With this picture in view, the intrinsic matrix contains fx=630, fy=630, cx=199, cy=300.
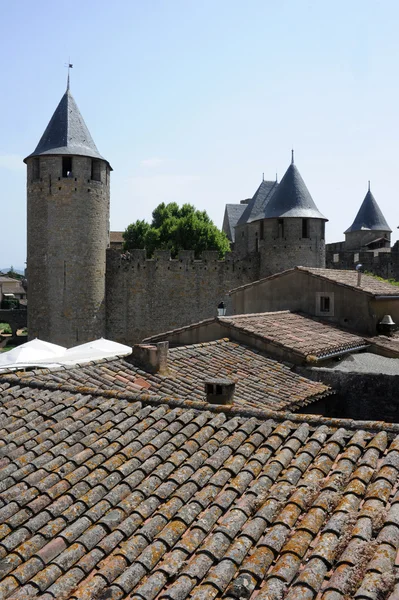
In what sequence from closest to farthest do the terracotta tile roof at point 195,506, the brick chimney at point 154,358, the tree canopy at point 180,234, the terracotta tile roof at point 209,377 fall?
the terracotta tile roof at point 195,506, the terracotta tile roof at point 209,377, the brick chimney at point 154,358, the tree canopy at point 180,234

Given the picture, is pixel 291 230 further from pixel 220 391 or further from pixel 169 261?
pixel 220 391

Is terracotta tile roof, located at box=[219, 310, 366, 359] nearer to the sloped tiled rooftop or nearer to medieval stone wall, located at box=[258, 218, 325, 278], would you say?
the sloped tiled rooftop

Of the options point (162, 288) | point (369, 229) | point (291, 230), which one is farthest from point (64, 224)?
point (369, 229)

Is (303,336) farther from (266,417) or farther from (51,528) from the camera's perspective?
(51,528)

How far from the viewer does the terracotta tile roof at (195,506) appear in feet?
10.1

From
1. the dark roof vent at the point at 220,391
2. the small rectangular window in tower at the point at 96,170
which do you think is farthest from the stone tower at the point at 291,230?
the dark roof vent at the point at 220,391

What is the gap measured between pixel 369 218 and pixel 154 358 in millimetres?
38286

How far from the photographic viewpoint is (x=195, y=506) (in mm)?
3830

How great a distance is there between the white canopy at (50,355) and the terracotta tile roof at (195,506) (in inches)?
258

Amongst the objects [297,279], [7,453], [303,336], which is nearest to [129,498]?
[7,453]

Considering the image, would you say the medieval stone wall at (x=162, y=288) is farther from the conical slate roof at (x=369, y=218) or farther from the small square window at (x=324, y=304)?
the conical slate roof at (x=369, y=218)

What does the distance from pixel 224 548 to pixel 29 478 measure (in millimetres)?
1733

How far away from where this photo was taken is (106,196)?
26.2 meters

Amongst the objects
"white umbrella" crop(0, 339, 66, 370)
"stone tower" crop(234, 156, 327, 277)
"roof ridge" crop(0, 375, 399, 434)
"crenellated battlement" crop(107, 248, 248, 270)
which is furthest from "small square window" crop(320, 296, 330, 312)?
"crenellated battlement" crop(107, 248, 248, 270)
